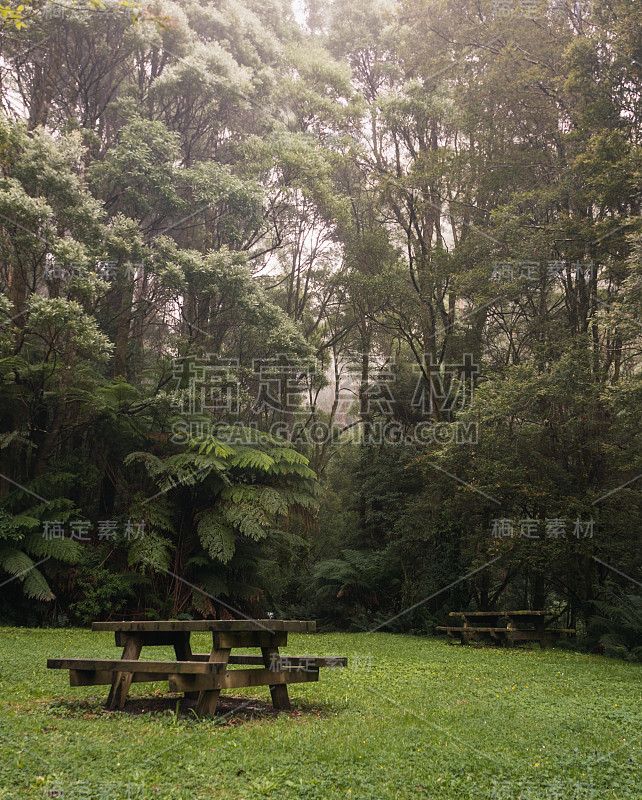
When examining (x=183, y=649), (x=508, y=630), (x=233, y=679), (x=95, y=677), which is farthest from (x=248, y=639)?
(x=508, y=630)

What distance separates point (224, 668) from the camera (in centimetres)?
399

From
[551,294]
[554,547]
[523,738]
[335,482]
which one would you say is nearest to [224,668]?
[523,738]

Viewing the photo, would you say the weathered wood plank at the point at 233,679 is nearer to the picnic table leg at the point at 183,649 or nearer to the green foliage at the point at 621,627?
the picnic table leg at the point at 183,649

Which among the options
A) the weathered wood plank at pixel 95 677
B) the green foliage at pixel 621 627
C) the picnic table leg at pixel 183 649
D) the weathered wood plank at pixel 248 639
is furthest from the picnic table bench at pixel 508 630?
the weathered wood plank at pixel 95 677

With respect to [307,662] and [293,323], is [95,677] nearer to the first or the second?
[307,662]

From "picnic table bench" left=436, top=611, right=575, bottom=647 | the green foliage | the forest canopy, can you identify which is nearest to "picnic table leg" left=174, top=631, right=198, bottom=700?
the forest canopy

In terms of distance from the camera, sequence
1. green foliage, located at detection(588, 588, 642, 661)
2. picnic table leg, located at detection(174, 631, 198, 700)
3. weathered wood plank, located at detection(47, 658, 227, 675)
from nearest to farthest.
Answer: weathered wood plank, located at detection(47, 658, 227, 675)
picnic table leg, located at detection(174, 631, 198, 700)
green foliage, located at detection(588, 588, 642, 661)

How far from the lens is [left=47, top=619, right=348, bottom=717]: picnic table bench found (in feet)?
13.1

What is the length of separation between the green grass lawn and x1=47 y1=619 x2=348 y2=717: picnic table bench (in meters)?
0.21

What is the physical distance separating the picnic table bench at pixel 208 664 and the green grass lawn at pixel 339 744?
0.68 ft

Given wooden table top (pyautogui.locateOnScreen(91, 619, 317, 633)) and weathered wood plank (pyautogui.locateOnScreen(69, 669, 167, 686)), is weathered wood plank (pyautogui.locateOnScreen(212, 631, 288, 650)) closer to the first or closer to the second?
wooden table top (pyautogui.locateOnScreen(91, 619, 317, 633))

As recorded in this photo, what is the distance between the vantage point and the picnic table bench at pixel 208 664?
400 centimetres

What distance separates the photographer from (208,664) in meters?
3.88

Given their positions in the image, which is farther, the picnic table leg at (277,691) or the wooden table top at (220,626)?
the picnic table leg at (277,691)
